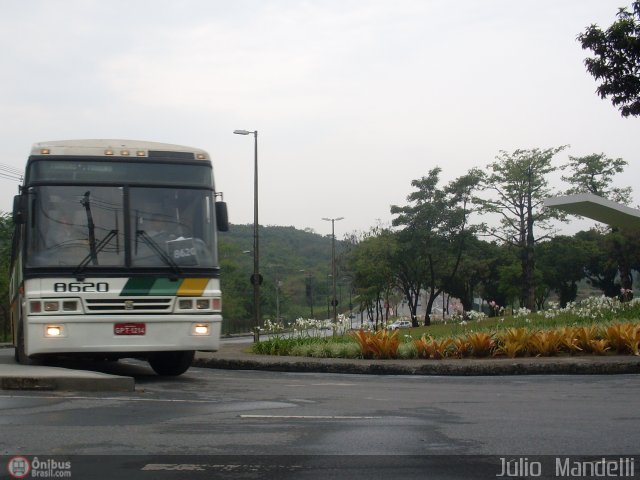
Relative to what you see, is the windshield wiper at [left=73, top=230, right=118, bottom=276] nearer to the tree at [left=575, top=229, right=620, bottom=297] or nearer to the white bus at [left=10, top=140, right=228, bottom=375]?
the white bus at [left=10, top=140, right=228, bottom=375]

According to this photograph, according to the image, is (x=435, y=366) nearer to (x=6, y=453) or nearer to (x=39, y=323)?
(x=39, y=323)

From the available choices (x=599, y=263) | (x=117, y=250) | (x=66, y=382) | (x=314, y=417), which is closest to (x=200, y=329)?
(x=117, y=250)

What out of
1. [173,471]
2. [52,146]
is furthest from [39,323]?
[173,471]

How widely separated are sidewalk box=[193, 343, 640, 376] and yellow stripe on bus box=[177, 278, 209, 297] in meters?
4.67

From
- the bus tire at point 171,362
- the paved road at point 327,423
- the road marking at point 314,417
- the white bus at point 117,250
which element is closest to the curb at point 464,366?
the paved road at point 327,423

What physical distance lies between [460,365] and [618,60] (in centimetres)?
664

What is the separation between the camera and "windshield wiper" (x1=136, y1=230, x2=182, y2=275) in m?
12.4

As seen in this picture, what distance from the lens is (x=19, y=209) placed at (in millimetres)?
12344

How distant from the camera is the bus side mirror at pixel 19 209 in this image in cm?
1227

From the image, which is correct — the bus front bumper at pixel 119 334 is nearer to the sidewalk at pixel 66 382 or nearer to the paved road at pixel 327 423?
the paved road at pixel 327 423

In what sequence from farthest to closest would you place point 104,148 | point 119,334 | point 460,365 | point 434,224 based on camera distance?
point 434,224 → point 460,365 → point 104,148 → point 119,334

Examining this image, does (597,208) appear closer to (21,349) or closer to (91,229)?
(21,349)

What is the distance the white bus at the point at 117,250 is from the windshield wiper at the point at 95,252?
0.6 inches

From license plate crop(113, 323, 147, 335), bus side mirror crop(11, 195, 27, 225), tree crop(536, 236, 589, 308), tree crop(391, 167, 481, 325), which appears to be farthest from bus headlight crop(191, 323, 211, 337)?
tree crop(536, 236, 589, 308)
